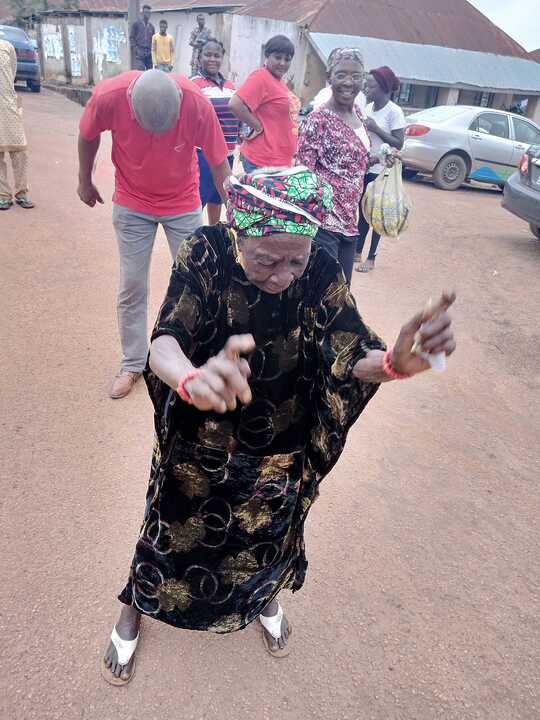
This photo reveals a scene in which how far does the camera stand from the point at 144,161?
120 inches

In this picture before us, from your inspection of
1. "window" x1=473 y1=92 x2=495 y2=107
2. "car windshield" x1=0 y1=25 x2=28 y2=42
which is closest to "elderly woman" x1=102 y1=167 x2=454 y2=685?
"car windshield" x1=0 y1=25 x2=28 y2=42

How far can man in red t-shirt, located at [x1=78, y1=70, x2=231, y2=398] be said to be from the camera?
9.36 feet

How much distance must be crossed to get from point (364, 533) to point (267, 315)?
1.49m

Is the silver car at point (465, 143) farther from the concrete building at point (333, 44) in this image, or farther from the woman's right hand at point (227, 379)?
the woman's right hand at point (227, 379)

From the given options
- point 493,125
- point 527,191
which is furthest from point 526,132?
point 527,191

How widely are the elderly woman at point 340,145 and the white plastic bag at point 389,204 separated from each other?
21cm

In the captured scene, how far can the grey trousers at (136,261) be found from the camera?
10.7ft

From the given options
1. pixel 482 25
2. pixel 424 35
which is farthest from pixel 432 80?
pixel 482 25

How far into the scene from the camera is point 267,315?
1674 millimetres

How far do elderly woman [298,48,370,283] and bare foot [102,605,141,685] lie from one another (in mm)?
2546

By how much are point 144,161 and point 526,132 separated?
10225mm

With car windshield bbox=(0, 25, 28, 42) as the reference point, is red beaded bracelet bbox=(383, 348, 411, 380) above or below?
below

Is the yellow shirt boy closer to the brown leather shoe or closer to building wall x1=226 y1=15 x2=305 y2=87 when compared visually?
building wall x1=226 y1=15 x2=305 y2=87

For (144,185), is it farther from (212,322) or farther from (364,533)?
(364,533)
